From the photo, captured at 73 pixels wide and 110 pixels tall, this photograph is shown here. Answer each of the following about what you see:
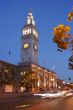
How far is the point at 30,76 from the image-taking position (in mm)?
117375

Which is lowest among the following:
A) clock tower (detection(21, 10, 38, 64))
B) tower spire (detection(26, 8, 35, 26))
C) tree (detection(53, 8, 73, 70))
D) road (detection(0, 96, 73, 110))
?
road (detection(0, 96, 73, 110))

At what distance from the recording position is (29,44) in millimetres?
157125

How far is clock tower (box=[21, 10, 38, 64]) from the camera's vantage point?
15612 cm

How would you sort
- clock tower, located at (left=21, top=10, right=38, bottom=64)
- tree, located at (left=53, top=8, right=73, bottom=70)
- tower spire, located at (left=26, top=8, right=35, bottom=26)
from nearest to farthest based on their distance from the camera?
tree, located at (left=53, top=8, right=73, bottom=70), clock tower, located at (left=21, top=10, right=38, bottom=64), tower spire, located at (left=26, top=8, right=35, bottom=26)

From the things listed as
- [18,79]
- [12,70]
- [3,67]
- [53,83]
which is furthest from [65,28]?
[53,83]

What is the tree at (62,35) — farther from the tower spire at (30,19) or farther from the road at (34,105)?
the tower spire at (30,19)

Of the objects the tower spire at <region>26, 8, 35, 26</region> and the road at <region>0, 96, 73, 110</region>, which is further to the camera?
the tower spire at <region>26, 8, 35, 26</region>

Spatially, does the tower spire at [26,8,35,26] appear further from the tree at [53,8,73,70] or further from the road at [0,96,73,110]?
the tree at [53,8,73,70]

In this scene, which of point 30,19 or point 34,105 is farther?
point 30,19

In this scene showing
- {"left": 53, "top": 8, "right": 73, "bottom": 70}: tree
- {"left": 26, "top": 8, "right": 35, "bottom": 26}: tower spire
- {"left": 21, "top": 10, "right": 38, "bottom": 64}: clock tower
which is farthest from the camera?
{"left": 26, "top": 8, "right": 35, "bottom": 26}: tower spire

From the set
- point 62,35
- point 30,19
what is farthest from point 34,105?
point 30,19

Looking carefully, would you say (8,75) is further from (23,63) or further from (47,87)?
(47,87)

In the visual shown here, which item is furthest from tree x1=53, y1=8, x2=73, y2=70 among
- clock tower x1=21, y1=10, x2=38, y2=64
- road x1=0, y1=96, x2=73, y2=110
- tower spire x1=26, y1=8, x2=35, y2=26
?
tower spire x1=26, y1=8, x2=35, y2=26

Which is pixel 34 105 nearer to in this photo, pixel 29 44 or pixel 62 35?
pixel 62 35
